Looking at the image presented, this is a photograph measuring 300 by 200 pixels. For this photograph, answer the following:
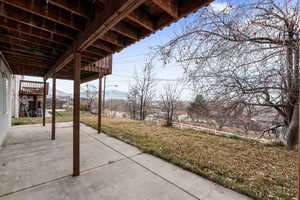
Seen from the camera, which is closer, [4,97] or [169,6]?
[169,6]

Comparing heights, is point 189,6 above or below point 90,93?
above

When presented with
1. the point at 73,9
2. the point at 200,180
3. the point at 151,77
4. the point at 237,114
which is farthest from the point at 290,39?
the point at 151,77

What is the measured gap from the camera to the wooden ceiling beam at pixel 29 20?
5.33 feet

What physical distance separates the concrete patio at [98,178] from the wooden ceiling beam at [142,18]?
2387mm

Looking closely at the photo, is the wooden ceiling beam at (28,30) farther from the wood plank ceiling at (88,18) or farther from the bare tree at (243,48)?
the bare tree at (243,48)

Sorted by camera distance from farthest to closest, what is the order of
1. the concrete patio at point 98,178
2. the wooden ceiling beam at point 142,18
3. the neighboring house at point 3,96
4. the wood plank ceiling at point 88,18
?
the neighboring house at point 3,96, the concrete patio at point 98,178, the wooden ceiling beam at point 142,18, the wood plank ceiling at point 88,18

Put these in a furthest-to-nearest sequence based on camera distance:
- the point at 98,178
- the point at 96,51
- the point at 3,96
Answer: the point at 3,96 < the point at 96,51 < the point at 98,178

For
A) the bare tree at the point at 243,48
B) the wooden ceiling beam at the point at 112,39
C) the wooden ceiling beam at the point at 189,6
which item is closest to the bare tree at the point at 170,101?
the bare tree at the point at 243,48

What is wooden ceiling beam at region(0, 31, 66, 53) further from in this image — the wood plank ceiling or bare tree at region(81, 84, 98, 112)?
bare tree at region(81, 84, 98, 112)

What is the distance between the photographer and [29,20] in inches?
69.6

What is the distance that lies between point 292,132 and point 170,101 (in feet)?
20.8

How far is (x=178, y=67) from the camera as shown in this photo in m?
2.86

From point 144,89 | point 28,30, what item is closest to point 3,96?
point 28,30

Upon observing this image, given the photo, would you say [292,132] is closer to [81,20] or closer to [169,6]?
[169,6]
